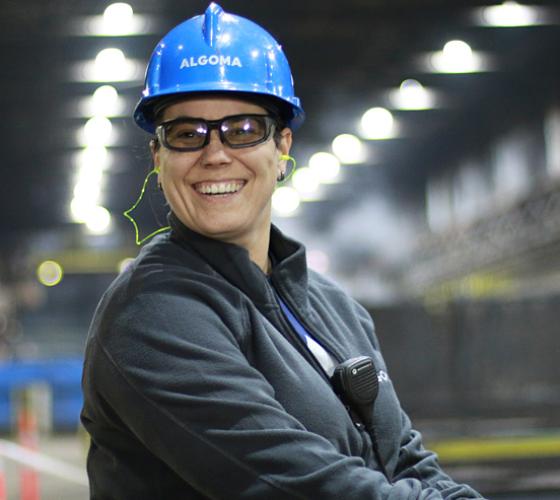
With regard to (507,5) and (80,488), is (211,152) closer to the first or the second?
(80,488)

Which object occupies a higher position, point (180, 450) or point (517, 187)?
point (517, 187)

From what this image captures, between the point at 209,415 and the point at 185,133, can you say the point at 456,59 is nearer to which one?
the point at 185,133

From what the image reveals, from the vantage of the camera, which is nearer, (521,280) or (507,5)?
(507,5)

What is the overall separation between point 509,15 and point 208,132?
1057cm

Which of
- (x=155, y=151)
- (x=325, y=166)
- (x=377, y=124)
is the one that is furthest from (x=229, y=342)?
(x=325, y=166)

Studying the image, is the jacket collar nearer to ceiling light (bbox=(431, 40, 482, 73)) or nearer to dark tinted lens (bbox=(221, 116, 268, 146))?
dark tinted lens (bbox=(221, 116, 268, 146))

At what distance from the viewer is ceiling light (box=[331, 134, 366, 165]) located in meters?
19.9

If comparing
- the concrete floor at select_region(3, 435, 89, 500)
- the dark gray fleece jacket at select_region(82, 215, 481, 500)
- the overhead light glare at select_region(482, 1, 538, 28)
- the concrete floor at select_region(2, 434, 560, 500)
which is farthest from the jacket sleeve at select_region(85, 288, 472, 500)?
the overhead light glare at select_region(482, 1, 538, 28)

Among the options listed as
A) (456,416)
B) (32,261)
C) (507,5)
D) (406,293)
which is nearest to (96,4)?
(507,5)

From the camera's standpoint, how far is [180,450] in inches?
65.4

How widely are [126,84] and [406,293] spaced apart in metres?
13.9

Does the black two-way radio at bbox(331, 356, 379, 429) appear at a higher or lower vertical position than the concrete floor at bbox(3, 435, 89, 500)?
higher

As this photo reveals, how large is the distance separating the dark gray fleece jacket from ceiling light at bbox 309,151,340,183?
745 inches

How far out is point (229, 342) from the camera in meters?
1.75
